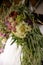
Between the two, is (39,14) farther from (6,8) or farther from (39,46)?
(39,46)

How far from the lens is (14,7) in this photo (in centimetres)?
142

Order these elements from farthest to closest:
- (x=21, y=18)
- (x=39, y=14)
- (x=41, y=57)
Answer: (x=39, y=14), (x=21, y=18), (x=41, y=57)

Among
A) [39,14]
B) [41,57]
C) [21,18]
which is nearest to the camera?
[41,57]

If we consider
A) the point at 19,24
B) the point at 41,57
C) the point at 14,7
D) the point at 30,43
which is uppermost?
the point at 14,7

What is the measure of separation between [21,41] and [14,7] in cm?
31

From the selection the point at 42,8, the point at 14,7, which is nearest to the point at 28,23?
the point at 14,7

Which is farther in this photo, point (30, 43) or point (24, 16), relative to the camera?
point (24, 16)

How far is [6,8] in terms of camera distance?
64.2 inches

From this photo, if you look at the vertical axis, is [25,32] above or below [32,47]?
above

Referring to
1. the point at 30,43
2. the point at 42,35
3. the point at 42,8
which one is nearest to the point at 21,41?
the point at 30,43

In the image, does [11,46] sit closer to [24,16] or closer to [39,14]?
[24,16]

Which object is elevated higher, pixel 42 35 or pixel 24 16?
pixel 24 16

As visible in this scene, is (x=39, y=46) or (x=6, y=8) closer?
(x=39, y=46)

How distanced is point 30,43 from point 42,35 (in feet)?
0.38
